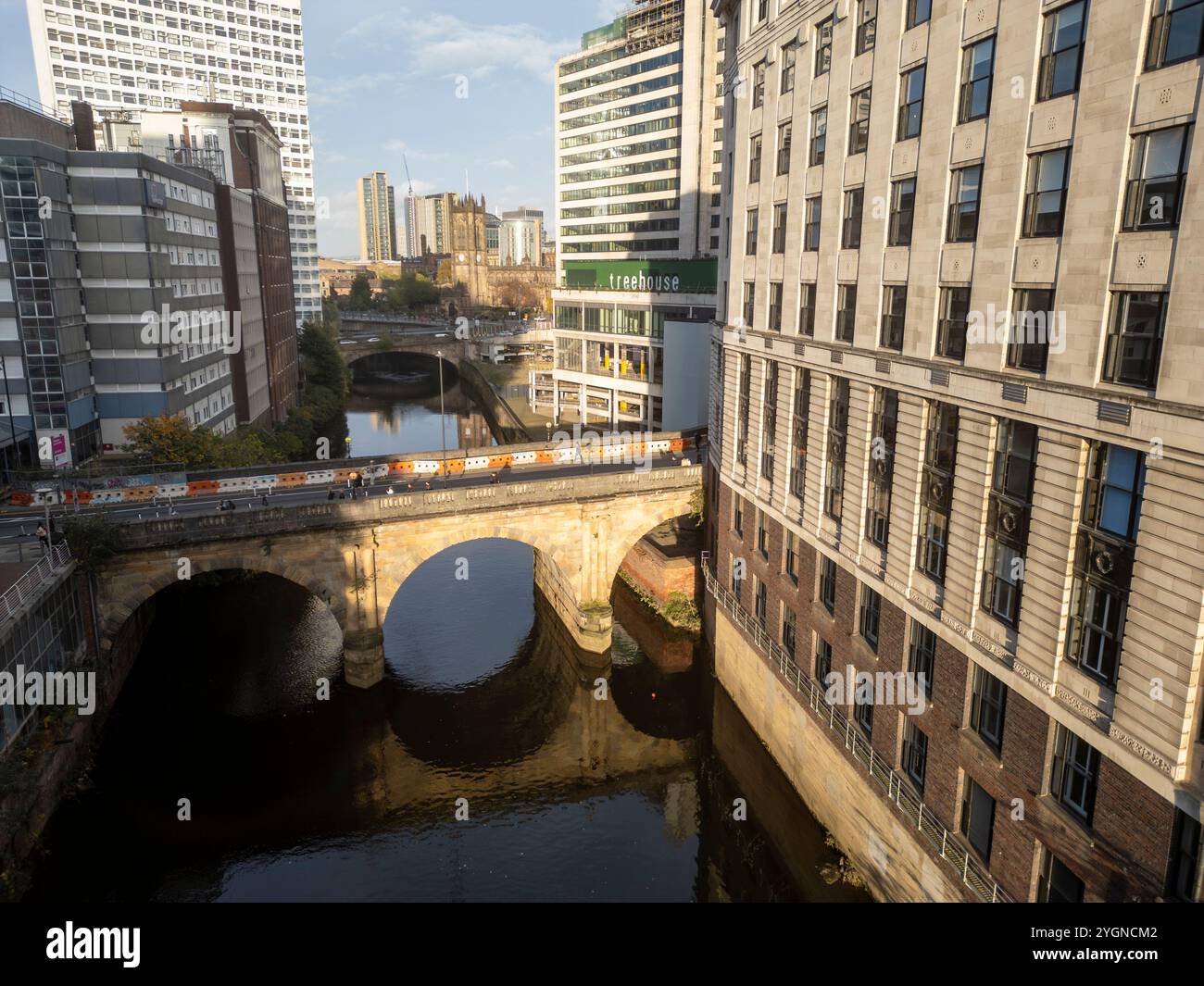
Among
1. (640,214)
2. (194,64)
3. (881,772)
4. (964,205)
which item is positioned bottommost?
(881,772)

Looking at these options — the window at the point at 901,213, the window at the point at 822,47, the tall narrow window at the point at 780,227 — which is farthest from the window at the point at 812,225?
the window at the point at 901,213

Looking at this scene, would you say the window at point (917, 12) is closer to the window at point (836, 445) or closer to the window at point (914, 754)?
the window at point (836, 445)

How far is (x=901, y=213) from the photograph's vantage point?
25.4m

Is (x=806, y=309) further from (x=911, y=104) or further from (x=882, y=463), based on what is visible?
(x=911, y=104)

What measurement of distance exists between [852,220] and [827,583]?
12966 mm

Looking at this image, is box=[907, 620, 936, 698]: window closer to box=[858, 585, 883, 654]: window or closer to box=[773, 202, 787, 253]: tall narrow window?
box=[858, 585, 883, 654]: window

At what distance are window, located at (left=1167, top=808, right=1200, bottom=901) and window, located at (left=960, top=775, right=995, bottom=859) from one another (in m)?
5.64

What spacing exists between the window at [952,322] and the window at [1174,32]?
6820mm

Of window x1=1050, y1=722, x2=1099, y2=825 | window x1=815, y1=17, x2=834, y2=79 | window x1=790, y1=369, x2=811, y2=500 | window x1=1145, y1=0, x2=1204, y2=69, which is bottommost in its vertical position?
window x1=1050, y1=722, x2=1099, y2=825

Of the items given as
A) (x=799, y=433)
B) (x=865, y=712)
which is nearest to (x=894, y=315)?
(x=799, y=433)

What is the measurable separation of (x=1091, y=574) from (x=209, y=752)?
3512 centimetres

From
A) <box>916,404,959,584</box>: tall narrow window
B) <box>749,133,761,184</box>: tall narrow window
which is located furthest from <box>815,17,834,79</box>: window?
<box>916,404,959,584</box>: tall narrow window

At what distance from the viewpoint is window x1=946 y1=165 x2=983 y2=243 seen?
21.7m
